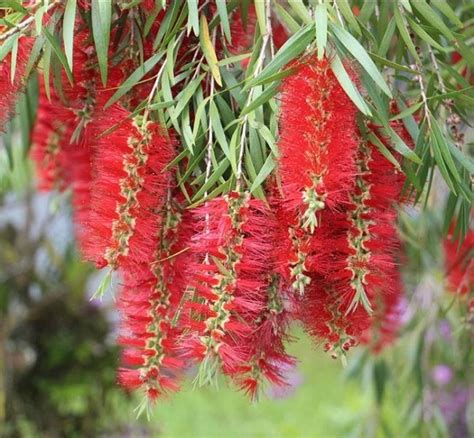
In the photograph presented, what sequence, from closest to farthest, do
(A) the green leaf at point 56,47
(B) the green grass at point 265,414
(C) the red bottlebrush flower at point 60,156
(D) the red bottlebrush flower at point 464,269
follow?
(A) the green leaf at point 56,47
(C) the red bottlebrush flower at point 60,156
(D) the red bottlebrush flower at point 464,269
(B) the green grass at point 265,414

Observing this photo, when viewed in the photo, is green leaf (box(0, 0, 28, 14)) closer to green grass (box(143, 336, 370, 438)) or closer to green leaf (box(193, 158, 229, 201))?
green leaf (box(193, 158, 229, 201))

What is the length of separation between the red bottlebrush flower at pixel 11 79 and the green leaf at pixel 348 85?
0.82 ft

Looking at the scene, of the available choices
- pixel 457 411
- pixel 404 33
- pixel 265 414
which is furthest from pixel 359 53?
pixel 265 414

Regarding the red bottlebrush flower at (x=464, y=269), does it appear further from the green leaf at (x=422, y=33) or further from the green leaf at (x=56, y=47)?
the green leaf at (x=56, y=47)

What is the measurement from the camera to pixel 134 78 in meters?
0.80

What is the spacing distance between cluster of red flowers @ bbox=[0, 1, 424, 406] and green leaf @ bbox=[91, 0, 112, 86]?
0.04 m

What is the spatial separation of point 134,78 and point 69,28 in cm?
7

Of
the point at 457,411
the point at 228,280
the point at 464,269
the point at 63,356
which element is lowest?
the point at 457,411

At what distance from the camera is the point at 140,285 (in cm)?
78

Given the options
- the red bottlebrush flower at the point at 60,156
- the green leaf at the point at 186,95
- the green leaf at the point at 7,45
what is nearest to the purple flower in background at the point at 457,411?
the red bottlebrush flower at the point at 60,156

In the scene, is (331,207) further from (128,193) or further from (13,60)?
(13,60)

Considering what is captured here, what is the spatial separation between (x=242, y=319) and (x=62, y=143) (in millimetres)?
514

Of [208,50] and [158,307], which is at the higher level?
[208,50]

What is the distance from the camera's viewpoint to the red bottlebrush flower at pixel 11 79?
739 mm
